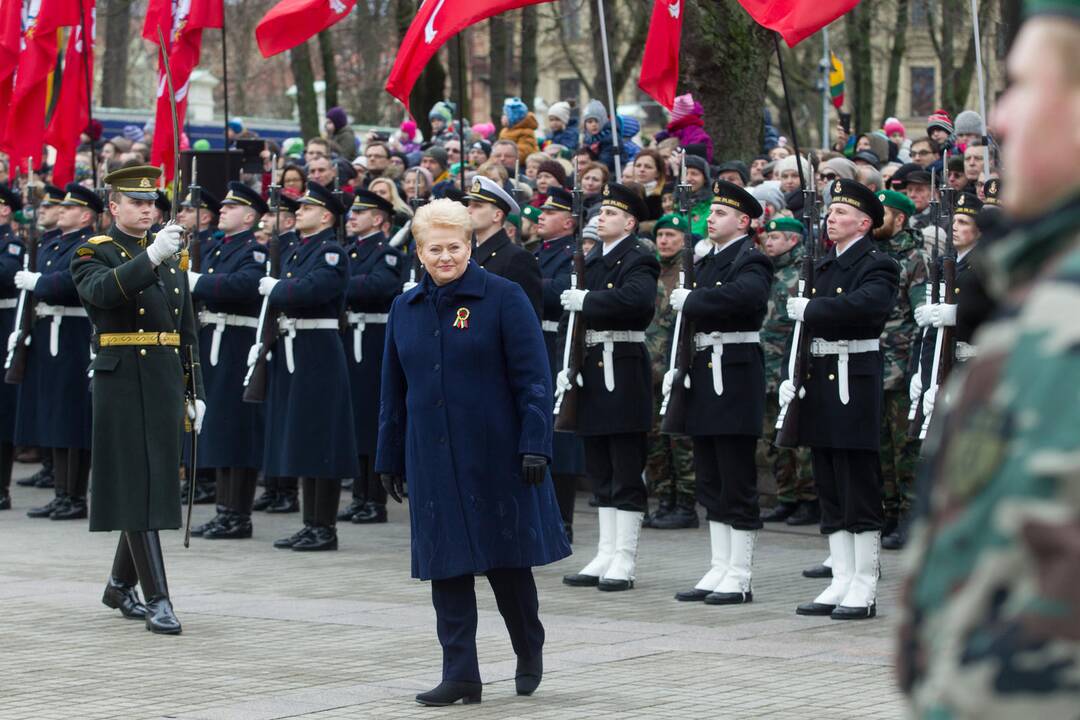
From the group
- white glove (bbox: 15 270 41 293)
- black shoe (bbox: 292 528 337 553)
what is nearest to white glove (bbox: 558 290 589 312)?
black shoe (bbox: 292 528 337 553)

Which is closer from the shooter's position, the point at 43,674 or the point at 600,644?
the point at 43,674

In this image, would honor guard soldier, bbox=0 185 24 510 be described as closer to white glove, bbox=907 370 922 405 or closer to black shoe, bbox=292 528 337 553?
black shoe, bbox=292 528 337 553

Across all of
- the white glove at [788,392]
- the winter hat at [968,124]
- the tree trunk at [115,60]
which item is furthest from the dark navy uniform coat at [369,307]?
the tree trunk at [115,60]

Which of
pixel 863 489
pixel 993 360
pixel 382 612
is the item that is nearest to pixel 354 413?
pixel 382 612

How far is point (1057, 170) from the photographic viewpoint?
2.50 metres

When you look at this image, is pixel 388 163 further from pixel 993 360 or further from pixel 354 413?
pixel 993 360

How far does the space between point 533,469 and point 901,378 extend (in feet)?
15.6

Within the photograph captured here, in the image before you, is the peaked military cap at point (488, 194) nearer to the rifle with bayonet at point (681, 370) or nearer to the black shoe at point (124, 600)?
the rifle with bayonet at point (681, 370)

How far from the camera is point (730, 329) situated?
9789 mm

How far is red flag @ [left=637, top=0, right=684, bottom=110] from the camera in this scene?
11.8 m

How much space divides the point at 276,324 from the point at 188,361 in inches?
116

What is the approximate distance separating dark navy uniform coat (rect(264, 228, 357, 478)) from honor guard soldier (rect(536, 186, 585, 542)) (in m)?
1.30

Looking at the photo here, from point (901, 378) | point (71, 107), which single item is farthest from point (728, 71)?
point (901, 378)

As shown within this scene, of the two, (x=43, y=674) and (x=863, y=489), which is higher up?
(x=863, y=489)
